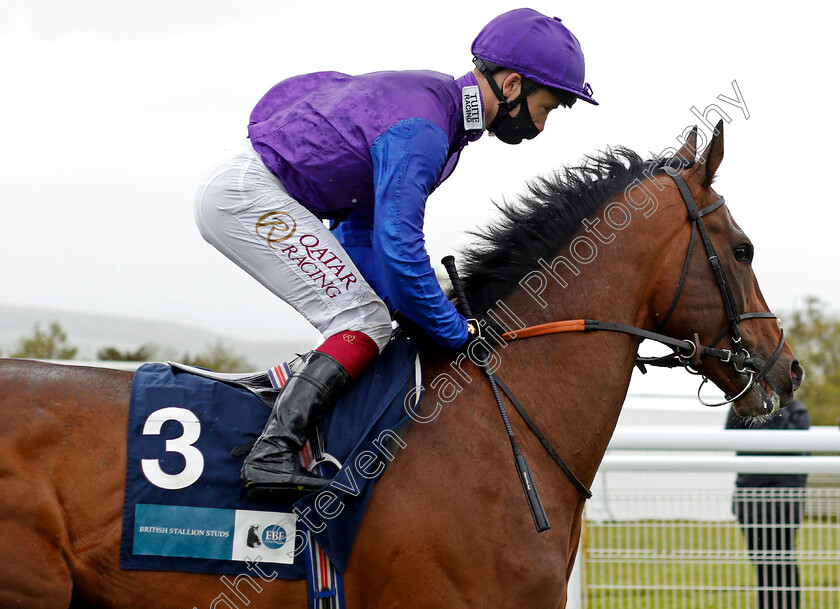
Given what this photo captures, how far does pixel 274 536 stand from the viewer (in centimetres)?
260

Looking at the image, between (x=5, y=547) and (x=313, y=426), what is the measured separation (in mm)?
941

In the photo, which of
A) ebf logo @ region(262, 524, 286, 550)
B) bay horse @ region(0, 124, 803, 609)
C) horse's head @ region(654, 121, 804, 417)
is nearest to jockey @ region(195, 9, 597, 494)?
ebf logo @ region(262, 524, 286, 550)

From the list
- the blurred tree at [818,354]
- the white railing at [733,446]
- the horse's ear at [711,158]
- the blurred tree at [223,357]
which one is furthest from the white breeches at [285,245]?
the blurred tree at [818,354]

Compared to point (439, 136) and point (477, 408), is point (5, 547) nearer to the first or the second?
point (477, 408)

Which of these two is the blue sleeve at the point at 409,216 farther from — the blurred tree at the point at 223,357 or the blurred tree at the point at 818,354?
the blurred tree at the point at 818,354

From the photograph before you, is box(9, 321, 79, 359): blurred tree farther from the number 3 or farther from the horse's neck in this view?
the horse's neck

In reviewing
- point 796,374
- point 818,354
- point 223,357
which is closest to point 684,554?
point 796,374

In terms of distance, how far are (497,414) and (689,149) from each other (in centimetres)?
126

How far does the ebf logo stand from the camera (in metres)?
2.60

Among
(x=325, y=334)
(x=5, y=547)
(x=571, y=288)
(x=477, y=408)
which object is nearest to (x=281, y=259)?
(x=325, y=334)

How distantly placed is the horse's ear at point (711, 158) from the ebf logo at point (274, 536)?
6.14ft

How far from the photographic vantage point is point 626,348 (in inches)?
117

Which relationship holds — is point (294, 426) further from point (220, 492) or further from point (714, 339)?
point (714, 339)

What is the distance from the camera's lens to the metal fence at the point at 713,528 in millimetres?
4738
